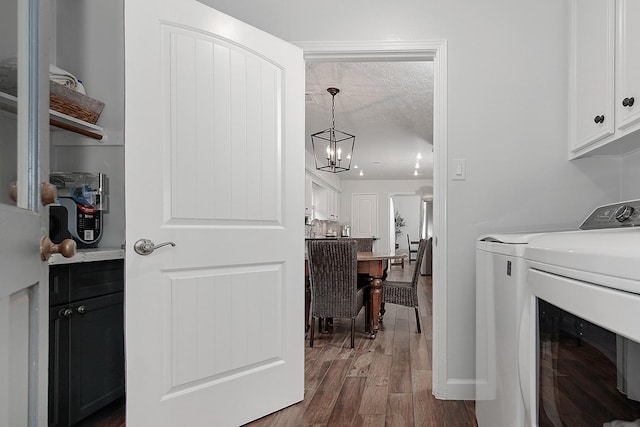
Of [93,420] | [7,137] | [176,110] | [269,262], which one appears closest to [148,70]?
[176,110]

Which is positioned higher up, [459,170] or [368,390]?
[459,170]

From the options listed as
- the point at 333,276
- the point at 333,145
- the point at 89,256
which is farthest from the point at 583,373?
the point at 333,145

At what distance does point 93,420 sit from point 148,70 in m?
1.63

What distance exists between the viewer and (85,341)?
1.92m

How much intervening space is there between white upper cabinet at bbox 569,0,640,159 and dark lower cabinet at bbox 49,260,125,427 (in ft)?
7.80

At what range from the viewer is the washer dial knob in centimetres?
144

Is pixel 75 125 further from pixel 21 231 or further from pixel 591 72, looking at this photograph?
pixel 591 72

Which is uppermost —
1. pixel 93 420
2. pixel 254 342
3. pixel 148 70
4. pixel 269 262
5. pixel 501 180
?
pixel 148 70

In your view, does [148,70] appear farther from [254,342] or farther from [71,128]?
[254,342]

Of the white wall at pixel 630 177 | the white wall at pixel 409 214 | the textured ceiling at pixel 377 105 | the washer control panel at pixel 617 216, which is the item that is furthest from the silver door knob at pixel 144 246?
the white wall at pixel 409 214

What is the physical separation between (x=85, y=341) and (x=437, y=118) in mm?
2079

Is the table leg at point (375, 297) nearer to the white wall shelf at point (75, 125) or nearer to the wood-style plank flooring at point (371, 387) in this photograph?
the wood-style plank flooring at point (371, 387)

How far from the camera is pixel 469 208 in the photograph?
233 cm

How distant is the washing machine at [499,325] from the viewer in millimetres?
1294
